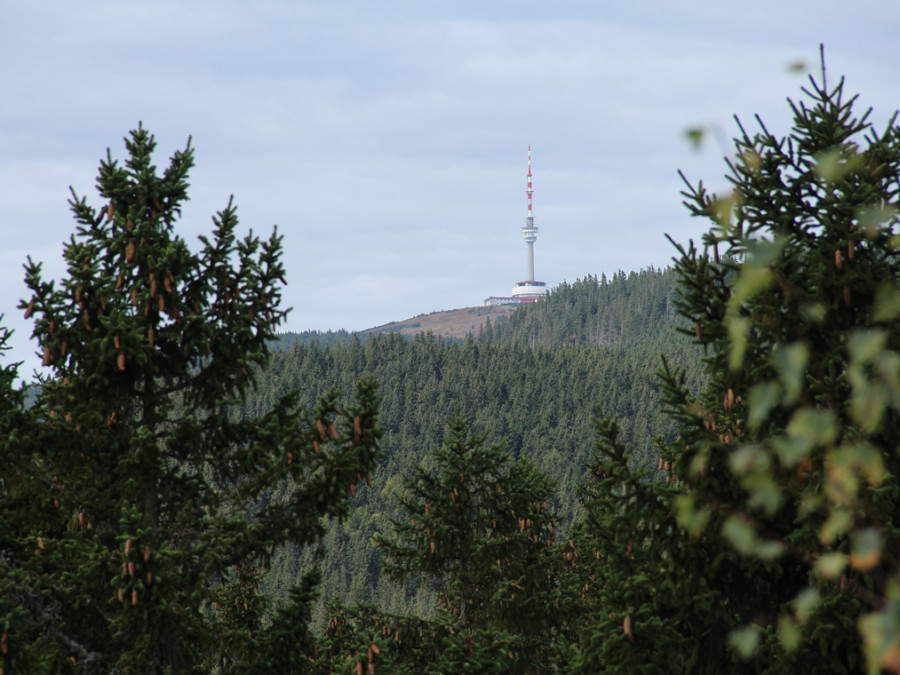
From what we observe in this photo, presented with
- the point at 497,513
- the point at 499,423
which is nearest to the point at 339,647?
the point at 497,513

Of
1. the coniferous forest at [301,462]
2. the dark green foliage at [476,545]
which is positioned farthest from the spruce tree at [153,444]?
the dark green foliage at [476,545]

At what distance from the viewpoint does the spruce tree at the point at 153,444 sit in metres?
10.7

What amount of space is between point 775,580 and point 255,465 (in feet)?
18.8

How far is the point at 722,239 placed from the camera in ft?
31.2

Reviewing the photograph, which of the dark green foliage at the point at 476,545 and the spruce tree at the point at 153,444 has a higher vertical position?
the spruce tree at the point at 153,444

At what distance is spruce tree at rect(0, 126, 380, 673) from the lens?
35.0 feet

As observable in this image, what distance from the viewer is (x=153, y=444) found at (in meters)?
10.8

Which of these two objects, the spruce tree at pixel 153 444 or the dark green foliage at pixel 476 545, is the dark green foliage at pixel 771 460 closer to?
the spruce tree at pixel 153 444

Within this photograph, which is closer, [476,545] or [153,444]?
[153,444]

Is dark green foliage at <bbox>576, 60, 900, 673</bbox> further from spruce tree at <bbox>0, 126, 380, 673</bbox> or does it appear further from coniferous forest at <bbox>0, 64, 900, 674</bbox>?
spruce tree at <bbox>0, 126, 380, 673</bbox>

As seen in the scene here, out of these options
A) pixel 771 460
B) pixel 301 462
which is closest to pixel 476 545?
pixel 301 462

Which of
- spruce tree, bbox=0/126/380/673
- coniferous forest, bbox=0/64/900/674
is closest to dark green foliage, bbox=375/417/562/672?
coniferous forest, bbox=0/64/900/674

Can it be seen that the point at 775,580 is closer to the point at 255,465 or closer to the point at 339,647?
the point at 255,465

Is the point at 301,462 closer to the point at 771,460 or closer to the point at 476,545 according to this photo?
the point at 771,460
